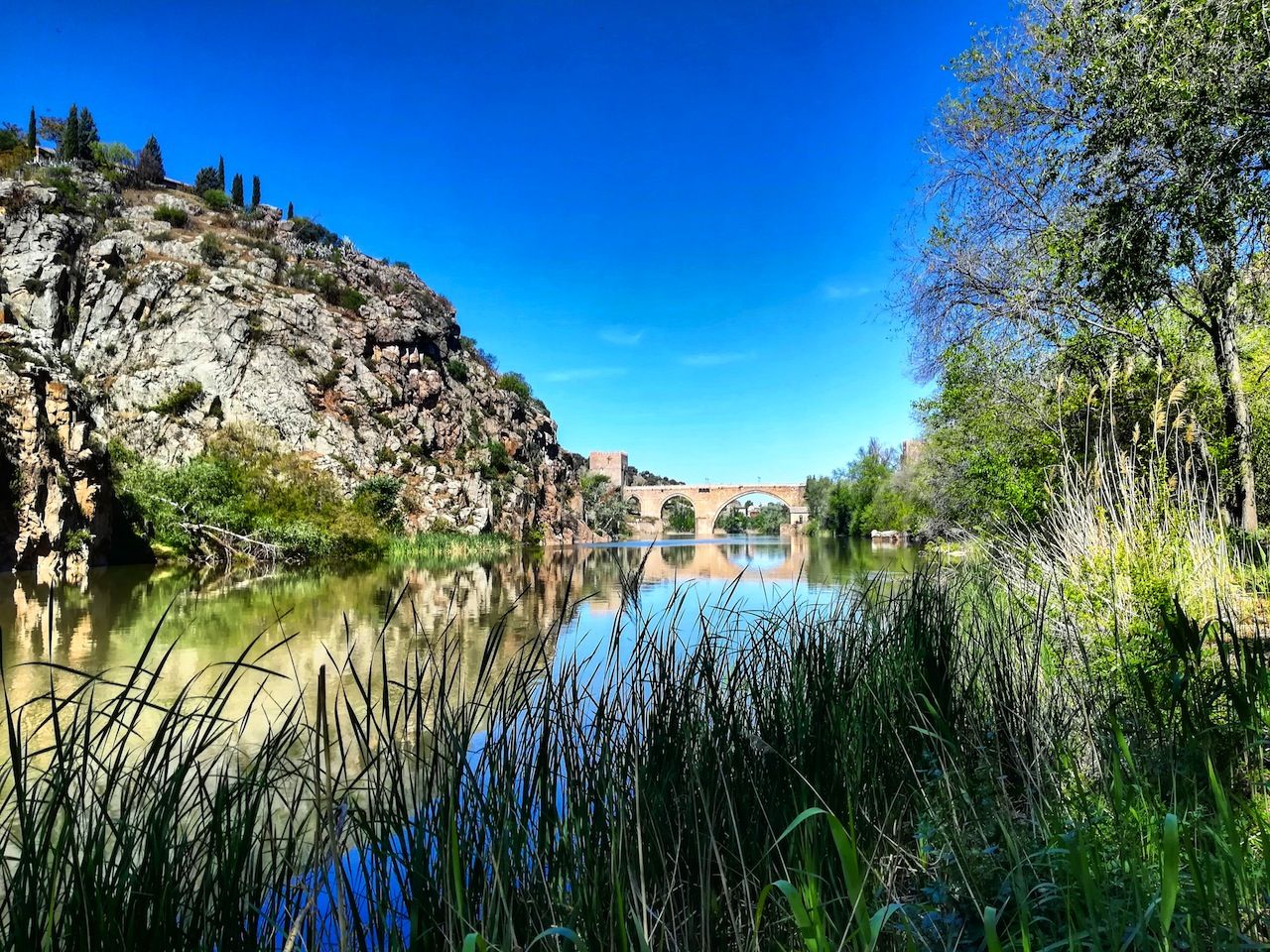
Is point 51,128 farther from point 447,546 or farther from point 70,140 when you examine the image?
point 447,546

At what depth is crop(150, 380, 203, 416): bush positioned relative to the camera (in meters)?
28.3

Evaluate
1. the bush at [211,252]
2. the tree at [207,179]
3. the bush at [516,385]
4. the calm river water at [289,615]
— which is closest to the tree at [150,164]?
the tree at [207,179]

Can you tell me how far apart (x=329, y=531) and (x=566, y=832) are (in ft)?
76.3

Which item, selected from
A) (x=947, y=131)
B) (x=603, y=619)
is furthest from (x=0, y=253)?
(x=947, y=131)

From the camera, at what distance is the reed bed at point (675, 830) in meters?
1.43

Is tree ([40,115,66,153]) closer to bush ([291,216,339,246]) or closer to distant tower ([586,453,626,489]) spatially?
bush ([291,216,339,246])

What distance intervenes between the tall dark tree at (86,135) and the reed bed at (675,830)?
5362 cm

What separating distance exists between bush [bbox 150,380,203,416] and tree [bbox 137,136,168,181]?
25976 millimetres

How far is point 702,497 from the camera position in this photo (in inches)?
2977

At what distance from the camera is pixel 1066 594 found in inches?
168

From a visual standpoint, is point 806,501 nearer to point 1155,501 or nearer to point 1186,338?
point 1186,338

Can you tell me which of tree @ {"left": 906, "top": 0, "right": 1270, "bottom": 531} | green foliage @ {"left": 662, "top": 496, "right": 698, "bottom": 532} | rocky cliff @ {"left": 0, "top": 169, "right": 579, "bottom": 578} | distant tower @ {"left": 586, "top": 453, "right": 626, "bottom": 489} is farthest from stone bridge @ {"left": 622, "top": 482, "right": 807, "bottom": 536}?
tree @ {"left": 906, "top": 0, "right": 1270, "bottom": 531}

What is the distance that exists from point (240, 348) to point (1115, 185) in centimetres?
3243

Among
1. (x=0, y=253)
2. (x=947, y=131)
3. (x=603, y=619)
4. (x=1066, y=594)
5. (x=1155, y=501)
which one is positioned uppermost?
(x=0, y=253)
